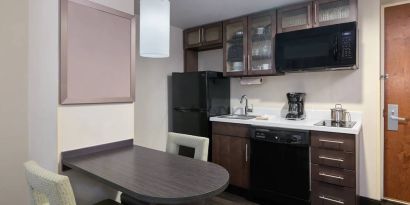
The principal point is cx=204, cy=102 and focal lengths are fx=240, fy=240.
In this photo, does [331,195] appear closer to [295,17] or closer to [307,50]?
[307,50]

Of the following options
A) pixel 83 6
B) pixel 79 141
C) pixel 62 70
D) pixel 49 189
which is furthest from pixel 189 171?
pixel 83 6

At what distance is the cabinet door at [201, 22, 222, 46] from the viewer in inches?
131

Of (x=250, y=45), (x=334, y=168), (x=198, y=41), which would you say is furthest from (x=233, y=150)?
(x=198, y=41)

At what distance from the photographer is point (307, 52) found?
2.58 metres

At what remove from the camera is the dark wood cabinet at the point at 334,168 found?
2119 millimetres

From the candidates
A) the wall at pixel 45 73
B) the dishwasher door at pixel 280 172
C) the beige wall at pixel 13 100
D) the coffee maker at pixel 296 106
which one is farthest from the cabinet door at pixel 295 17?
the beige wall at pixel 13 100

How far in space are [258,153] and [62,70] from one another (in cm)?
202

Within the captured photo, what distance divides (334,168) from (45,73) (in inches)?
96.8

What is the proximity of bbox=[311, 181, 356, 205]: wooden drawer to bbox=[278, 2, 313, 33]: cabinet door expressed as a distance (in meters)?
1.67

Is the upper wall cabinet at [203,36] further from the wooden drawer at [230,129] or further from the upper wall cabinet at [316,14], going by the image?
the wooden drawer at [230,129]

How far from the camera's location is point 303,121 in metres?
2.69

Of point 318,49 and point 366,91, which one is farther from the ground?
point 318,49

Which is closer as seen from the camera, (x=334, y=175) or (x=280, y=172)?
(x=334, y=175)

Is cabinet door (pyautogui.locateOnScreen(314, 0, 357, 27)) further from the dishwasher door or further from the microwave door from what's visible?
the dishwasher door
